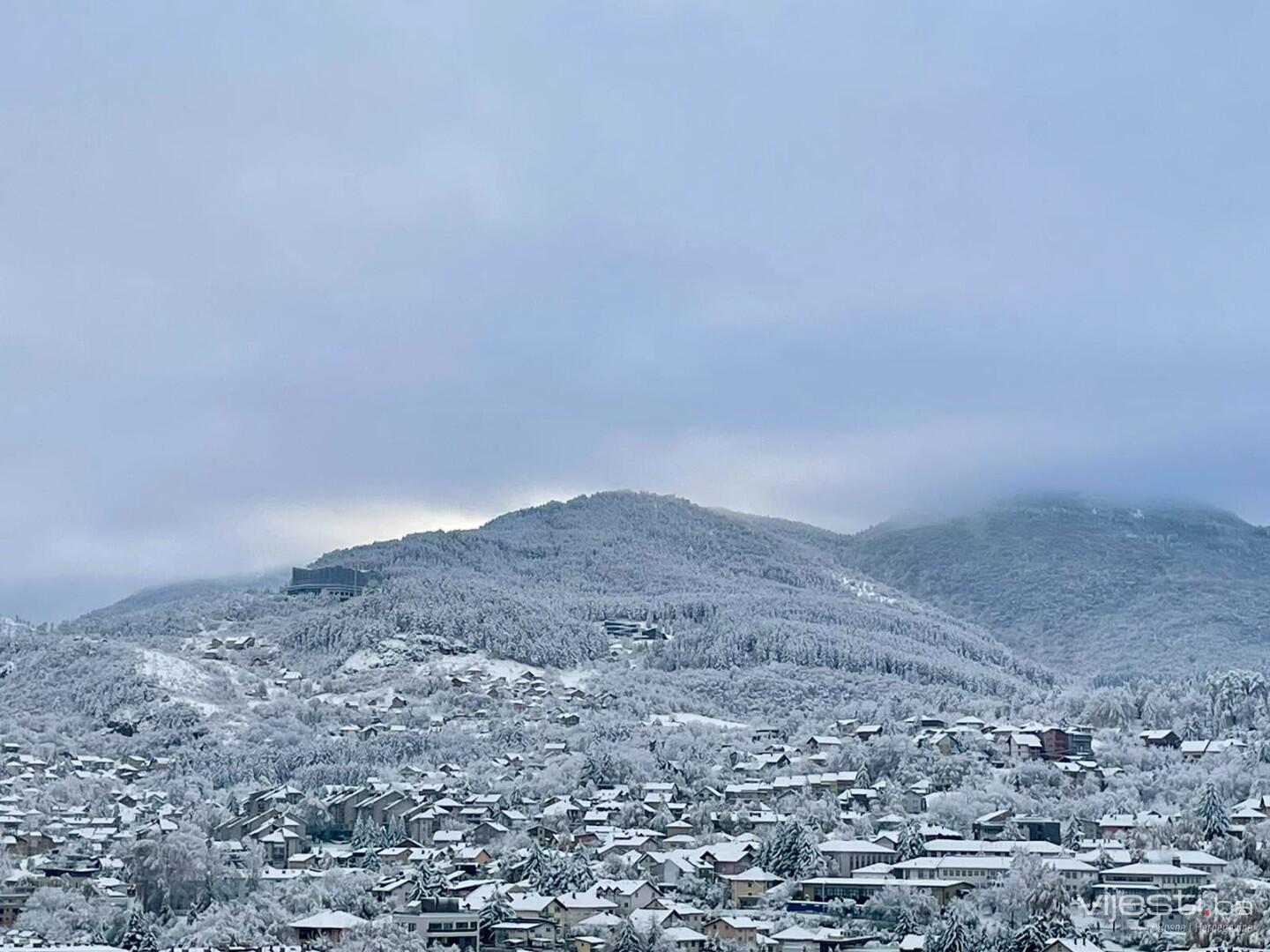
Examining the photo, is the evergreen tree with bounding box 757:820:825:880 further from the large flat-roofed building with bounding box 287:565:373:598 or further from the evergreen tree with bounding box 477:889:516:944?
the large flat-roofed building with bounding box 287:565:373:598

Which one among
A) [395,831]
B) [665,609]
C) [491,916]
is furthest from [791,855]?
[665,609]

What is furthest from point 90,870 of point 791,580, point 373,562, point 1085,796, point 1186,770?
point 791,580

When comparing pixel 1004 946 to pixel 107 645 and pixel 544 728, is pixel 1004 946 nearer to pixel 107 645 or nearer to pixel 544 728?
pixel 544 728

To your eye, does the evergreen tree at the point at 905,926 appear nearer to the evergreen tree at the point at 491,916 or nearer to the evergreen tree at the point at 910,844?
the evergreen tree at the point at 910,844

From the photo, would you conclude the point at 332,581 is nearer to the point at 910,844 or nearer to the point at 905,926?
the point at 910,844

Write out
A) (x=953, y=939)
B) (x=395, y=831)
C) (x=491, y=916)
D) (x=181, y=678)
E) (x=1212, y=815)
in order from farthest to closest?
(x=181, y=678), (x=395, y=831), (x=1212, y=815), (x=491, y=916), (x=953, y=939)

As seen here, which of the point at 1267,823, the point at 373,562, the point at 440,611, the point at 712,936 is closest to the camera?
the point at 712,936

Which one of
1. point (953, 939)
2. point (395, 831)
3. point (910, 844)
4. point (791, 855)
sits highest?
point (395, 831)

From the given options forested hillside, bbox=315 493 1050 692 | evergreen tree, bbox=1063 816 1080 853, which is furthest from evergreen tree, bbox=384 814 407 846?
forested hillside, bbox=315 493 1050 692
